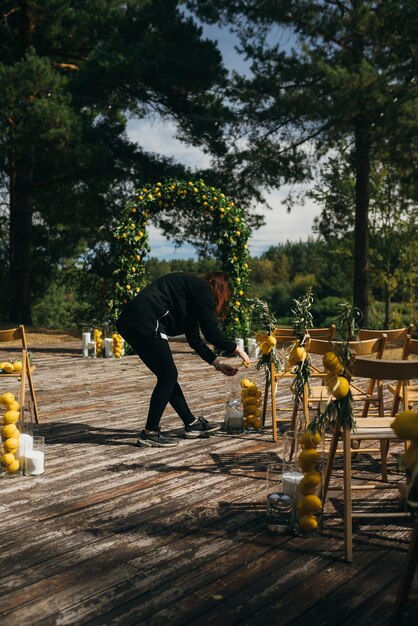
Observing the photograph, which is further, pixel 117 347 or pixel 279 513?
pixel 117 347

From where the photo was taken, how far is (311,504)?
309cm

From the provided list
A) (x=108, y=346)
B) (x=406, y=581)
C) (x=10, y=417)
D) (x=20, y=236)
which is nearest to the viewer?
(x=406, y=581)

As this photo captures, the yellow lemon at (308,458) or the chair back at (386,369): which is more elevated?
the chair back at (386,369)

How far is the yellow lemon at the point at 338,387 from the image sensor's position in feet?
9.62

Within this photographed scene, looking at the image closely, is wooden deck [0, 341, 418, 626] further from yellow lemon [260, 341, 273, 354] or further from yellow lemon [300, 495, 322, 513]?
yellow lemon [260, 341, 273, 354]

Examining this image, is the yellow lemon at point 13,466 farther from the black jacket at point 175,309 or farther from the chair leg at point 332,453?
the chair leg at point 332,453

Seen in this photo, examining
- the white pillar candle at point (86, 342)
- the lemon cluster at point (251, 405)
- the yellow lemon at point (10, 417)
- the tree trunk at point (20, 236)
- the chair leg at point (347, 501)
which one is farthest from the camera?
the tree trunk at point (20, 236)

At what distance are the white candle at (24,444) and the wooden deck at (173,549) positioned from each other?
0.52 feet

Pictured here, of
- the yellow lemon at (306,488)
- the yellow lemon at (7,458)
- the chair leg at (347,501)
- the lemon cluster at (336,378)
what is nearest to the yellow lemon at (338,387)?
the lemon cluster at (336,378)

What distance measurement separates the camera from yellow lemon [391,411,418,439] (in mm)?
1813

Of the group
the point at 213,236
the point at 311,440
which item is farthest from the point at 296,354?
the point at 213,236

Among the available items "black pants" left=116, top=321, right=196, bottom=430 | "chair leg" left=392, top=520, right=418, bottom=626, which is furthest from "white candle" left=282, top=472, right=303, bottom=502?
"black pants" left=116, top=321, right=196, bottom=430

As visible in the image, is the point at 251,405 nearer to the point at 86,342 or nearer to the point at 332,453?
the point at 332,453

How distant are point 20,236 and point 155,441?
12590 millimetres
